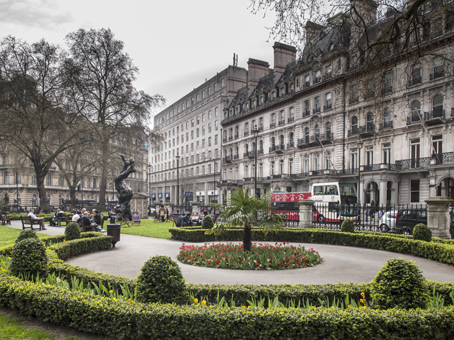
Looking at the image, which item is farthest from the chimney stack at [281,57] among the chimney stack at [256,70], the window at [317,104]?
the window at [317,104]

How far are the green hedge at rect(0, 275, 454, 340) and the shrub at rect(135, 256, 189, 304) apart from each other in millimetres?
244

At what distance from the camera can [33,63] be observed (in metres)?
31.1

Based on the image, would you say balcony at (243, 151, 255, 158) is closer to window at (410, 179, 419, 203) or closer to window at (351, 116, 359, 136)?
window at (351, 116, 359, 136)

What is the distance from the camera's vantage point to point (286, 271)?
994cm

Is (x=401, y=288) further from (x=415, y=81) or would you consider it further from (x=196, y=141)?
(x=196, y=141)

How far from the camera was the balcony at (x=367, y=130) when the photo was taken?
37.7 m

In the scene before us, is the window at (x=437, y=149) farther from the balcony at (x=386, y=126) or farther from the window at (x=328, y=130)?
the window at (x=328, y=130)

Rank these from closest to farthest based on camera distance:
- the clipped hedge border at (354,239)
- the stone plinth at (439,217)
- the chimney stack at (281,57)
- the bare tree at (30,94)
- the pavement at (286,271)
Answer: the pavement at (286,271) → the clipped hedge border at (354,239) → the stone plinth at (439,217) → the bare tree at (30,94) → the chimney stack at (281,57)

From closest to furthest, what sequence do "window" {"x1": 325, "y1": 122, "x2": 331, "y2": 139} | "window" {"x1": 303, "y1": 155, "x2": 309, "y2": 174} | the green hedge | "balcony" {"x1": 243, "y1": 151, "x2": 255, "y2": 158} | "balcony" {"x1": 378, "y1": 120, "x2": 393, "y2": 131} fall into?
the green hedge → "balcony" {"x1": 378, "y1": 120, "x2": 393, "y2": 131} → "window" {"x1": 325, "y1": 122, "x2": 331, "y2": 139} → "window" {"x1": 303, "y1": 155, "x2": 309, "y2": 174} → "balcony" {"x1": 243, "y1": 151, "x2": 255, "y2": 158}

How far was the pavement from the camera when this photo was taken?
29.2 ft

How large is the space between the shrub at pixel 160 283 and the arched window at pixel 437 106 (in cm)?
3388

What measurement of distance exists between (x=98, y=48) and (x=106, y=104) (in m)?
6.05

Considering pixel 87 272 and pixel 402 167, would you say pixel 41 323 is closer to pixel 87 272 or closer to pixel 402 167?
pixel 87 272

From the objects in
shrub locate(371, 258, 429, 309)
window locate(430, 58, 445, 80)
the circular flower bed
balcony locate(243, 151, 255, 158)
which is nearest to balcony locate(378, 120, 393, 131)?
window locate(430, 58, 445, 80)
